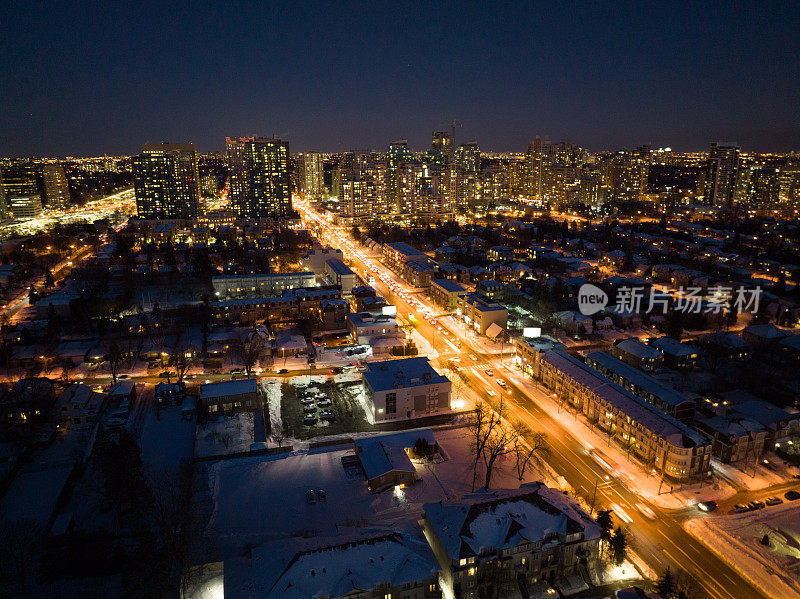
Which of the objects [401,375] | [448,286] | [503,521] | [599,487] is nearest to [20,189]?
A: [448,286]

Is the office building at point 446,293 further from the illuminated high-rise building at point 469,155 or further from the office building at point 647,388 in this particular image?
the illuminated high-rise building at point 469,155

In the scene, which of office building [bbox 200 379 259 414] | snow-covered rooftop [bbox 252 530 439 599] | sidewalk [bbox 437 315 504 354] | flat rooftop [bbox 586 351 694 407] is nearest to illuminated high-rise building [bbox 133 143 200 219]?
sidewalk [bbox 437 315 504 354]

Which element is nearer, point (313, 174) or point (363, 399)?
point (363, 399)

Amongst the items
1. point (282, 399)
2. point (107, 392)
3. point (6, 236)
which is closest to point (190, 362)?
point (107, 392)

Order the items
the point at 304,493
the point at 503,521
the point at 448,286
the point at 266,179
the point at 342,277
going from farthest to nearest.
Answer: the point at 266,179
the point at 342,277
the point at 448,286
the point at 304,493
the point at 503,521

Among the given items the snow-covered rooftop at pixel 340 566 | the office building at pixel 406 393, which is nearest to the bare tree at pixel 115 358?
the office building at pixel 406 393

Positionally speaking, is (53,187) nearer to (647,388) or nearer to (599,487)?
(647,388)
